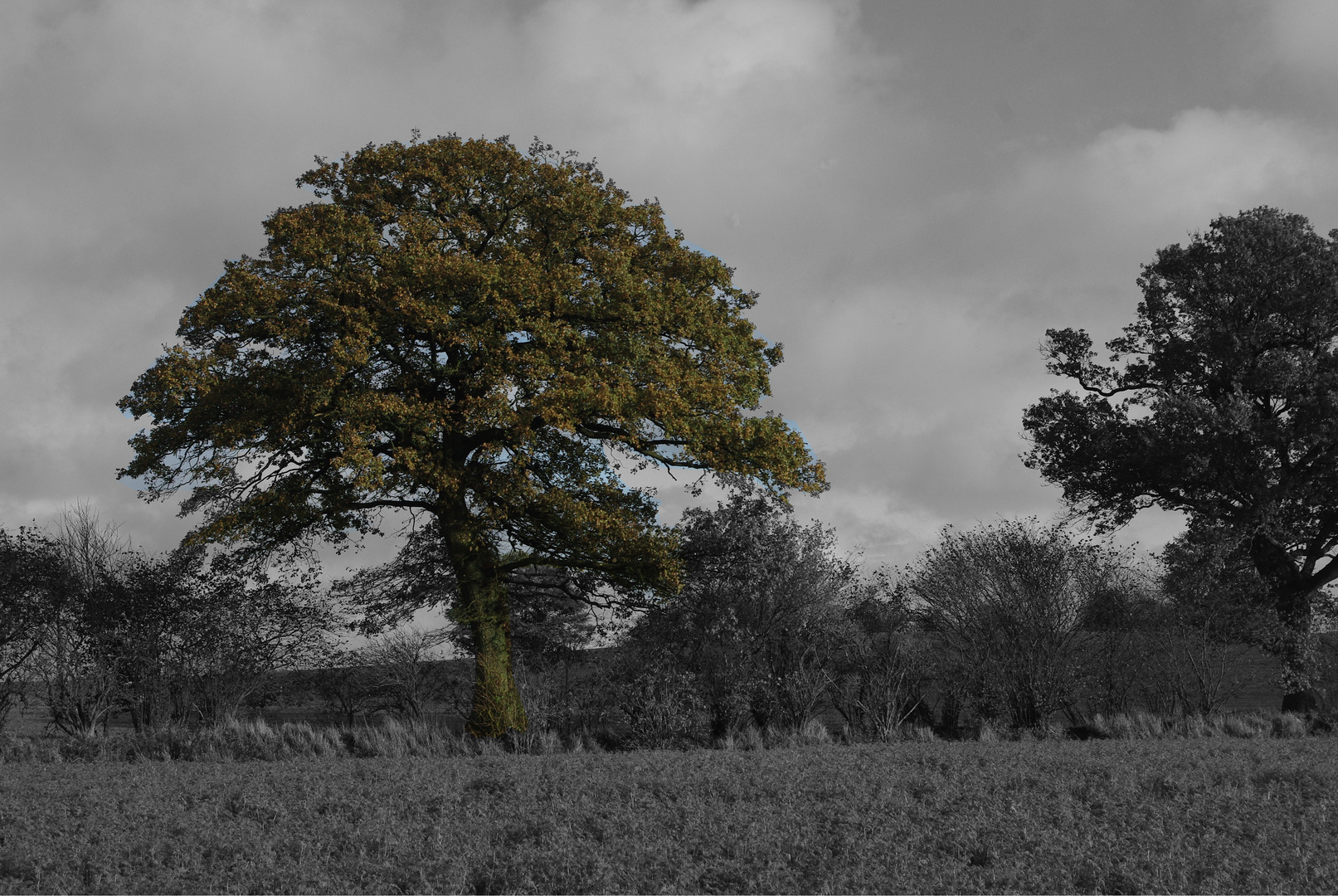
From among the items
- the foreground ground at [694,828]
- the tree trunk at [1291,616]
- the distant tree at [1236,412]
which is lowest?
the foreground ground at [694,828]

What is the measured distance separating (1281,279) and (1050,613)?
11.8m

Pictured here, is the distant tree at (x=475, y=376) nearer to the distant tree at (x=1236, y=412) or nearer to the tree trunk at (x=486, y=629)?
the tree trunk at (x=486, y=629)

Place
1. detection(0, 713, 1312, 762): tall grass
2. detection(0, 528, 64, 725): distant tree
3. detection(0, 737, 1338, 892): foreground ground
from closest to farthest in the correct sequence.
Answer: detection(0, 737, 1338, 892): foreground ground → detection(0, 713, 1312, 762): tall grass → detection(0, 528, 64, 725): distant tree

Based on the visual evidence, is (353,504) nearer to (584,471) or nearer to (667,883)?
(584,471)

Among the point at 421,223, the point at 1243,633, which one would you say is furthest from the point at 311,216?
the point at 1243,633

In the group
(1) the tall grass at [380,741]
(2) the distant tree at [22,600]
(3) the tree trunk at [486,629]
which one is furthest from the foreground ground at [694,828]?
(2) the distant tree at [22,600]

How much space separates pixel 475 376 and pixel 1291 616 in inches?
776

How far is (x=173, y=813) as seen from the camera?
359 inches

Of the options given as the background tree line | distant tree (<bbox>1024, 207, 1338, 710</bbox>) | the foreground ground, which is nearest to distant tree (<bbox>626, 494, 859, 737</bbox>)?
the background tree line

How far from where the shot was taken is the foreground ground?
723 centimetres

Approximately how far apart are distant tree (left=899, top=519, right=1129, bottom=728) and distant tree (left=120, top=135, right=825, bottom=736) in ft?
14.2

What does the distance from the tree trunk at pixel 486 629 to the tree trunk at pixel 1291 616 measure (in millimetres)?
17339

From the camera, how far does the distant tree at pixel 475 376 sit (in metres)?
16.1

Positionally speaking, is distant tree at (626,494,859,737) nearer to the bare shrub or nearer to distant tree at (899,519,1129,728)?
distant tree at (899,519,1129,728)
